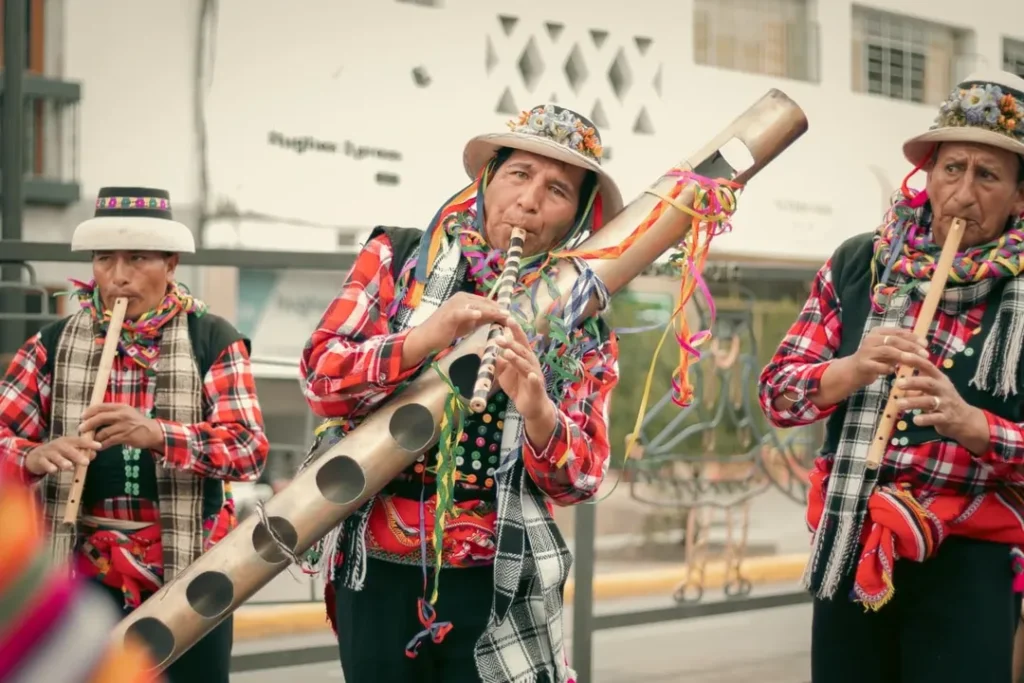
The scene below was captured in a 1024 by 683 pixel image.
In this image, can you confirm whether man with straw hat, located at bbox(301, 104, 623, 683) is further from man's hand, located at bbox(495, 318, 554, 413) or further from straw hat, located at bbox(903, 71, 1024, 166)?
straw hat, located at bbox(903, 71, 1024, 166)

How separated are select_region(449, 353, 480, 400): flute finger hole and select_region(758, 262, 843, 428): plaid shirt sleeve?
2.37ft

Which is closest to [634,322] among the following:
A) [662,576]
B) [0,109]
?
[662,576]

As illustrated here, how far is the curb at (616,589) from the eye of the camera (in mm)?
4270

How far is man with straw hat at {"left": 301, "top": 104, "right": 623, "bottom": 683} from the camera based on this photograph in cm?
223

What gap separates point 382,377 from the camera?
2242 millimetres

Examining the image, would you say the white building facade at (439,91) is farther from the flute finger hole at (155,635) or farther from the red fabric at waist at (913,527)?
the red fabric at waist at (913,527)

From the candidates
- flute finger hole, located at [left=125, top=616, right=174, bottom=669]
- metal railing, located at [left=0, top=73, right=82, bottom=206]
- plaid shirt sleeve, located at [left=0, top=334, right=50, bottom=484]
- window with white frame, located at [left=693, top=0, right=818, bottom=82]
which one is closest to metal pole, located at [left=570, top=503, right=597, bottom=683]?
plaid shirt sleeve, located at [left=0, top=334, right=50, bottom=484]

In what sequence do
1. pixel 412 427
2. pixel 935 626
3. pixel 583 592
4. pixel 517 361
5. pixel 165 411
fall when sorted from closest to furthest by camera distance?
pixel 517 361
pixel 412 427
pixel 935 626
pixel 165 411
pixel 583 592

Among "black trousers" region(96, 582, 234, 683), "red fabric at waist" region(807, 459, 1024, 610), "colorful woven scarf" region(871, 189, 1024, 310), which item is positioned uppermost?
"colorful woven scarf" region(871, 189, 1024, 310)

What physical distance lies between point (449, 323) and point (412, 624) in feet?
1.79

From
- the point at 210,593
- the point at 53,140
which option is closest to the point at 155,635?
the point at 210,593

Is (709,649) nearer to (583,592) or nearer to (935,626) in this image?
(583,592)

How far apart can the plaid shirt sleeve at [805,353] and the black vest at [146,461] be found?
4.39 ft

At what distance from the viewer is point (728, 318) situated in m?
5.30
